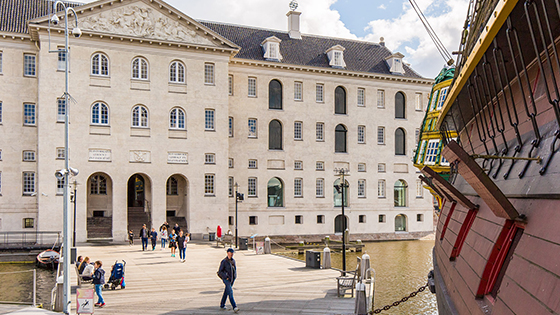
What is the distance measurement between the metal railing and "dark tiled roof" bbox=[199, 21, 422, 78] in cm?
2328

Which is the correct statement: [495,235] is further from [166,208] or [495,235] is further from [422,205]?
[422,205]

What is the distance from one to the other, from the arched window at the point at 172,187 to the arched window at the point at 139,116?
635cm

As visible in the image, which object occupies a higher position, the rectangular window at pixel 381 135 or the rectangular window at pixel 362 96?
the rectangular window at pixel 362 96

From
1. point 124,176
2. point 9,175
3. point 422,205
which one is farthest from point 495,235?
point 422,205

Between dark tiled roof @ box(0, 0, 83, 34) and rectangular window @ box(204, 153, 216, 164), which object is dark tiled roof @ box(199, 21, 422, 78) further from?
dark tiled roof @ box(0, 0, 83, 34)

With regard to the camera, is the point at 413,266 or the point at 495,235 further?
the point at 413,266

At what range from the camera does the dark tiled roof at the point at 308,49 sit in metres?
52.9

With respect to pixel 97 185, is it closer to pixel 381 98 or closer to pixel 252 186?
pixel 252 186

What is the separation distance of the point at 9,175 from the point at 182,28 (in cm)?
1843

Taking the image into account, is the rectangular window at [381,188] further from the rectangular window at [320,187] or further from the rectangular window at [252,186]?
the rectangular window at [252,186]

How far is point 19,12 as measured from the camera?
4500cm

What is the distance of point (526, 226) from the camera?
14.9 ft

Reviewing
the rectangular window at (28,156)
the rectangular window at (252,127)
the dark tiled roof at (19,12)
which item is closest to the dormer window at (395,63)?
the rectangular window at (252,127)

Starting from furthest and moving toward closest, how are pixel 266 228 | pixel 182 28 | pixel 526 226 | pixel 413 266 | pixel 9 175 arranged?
pixel 266 228
pixel 182 28
pixel 9 175
pixel 413 266
pixel 526 226
